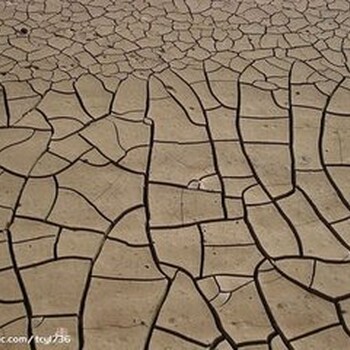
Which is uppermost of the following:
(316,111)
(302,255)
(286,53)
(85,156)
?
(286,53)

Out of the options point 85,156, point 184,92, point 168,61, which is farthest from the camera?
point 168,61

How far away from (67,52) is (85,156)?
1266mm

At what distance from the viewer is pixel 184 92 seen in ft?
11.3

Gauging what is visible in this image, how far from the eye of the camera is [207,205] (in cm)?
263

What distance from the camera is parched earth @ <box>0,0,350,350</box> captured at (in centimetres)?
212

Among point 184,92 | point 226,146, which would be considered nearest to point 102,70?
point 184,92

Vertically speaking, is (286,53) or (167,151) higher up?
(286,53)

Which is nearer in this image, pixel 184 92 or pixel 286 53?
pixel 184 92

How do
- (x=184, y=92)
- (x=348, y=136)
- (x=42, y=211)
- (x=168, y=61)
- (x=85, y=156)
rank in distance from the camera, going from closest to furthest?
(x=42, y=211)
(x=85, y=156)
(x=348, y=136)
(x=184, y=92)
(x=168, y=61)

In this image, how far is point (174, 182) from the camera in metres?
2.76

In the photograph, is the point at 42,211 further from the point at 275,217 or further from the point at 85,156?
the point at 275,217

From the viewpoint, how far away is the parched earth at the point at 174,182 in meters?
2.12

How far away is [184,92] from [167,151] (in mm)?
644

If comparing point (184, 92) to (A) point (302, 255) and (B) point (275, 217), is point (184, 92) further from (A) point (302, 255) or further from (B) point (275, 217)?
(A) point (302, 255)
